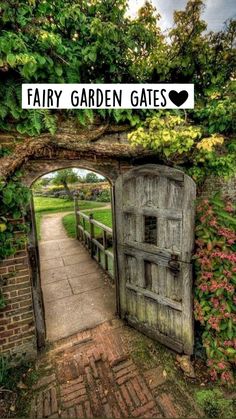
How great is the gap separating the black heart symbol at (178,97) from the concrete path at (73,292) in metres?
3.63

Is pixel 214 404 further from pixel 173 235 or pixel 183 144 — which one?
pixel 183 144

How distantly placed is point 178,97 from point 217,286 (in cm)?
257

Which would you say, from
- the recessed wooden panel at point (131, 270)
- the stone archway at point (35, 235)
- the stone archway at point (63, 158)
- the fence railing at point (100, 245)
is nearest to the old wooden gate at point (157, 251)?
the recessed wooden panel at point (131, 270)

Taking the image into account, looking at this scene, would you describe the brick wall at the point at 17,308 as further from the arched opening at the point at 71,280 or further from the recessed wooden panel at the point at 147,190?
the recessed wooden panel at the point at 147,190

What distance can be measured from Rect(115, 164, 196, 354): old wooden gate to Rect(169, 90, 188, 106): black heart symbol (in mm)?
1048

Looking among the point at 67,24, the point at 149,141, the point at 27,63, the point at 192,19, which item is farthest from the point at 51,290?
the point at 192,19

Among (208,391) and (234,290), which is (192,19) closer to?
(234,290)

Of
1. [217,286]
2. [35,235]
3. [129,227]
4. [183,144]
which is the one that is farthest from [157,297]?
[183,144]

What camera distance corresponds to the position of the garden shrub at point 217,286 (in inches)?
98.1

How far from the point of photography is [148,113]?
3.04 metres

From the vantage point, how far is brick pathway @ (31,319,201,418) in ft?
7.44

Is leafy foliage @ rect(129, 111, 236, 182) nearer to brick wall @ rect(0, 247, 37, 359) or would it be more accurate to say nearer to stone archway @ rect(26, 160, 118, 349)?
stone archway @ rect(26, 160, 118, 349)

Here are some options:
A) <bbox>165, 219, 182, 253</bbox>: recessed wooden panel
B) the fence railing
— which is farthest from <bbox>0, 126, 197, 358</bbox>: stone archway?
the fence railing

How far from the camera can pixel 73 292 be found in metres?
4.53
